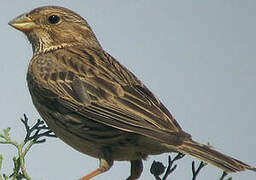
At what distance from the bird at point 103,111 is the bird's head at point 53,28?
31mm

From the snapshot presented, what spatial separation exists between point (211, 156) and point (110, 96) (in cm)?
117

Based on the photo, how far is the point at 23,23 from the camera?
6422 millimetres

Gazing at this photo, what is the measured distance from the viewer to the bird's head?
6.46 m

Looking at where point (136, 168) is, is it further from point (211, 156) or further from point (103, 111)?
point (211, 156)

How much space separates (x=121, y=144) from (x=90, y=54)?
1.45 m

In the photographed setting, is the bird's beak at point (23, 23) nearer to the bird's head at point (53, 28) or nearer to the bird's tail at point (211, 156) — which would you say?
the bird's head at point (53, 28)

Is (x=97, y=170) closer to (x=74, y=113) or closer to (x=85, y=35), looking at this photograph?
(x=74, y=113)

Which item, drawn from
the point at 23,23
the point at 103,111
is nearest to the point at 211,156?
the point at 103,111

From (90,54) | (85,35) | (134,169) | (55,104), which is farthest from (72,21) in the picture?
(134,169)

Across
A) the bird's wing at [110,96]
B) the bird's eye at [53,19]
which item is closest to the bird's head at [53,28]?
the bird's eye at [53,19]

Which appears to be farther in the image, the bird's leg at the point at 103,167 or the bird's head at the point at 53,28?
the bird's head at the point at 53,28

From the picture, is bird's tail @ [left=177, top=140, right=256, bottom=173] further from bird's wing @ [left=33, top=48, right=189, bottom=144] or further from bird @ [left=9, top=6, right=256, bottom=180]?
bird's wing @ [left=33, top=48, right=189, bottom=144]

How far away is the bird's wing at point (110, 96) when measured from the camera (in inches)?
197

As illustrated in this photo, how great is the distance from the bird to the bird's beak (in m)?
0.01
